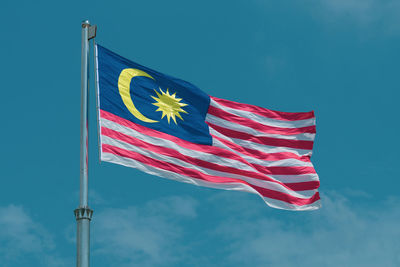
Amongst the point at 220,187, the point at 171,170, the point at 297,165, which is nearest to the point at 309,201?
the point at 297,165

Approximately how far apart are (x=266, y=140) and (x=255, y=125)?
0.63 meters

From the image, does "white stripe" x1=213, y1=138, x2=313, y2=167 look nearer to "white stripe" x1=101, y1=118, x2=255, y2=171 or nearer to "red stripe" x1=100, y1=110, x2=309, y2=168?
"red stripe" x1=100, y1=110, x2=309, y2=168

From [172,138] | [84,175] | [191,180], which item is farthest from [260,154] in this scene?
[84,175]

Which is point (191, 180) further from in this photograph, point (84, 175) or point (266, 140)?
point (84, 175)

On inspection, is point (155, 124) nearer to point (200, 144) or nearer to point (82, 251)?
point (200, 144)

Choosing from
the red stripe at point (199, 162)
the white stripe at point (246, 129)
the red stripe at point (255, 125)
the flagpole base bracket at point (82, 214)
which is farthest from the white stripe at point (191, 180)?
the red stripe at point (255, 125)

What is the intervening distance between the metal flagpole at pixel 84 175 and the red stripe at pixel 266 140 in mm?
6206

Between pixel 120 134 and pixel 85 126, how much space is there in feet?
7.25

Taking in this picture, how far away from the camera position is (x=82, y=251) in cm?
1500

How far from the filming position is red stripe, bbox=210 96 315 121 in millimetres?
23828

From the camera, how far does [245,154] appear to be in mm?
23125

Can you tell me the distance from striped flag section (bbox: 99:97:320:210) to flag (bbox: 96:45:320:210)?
28 millimetres

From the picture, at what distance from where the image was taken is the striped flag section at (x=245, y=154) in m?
19.7

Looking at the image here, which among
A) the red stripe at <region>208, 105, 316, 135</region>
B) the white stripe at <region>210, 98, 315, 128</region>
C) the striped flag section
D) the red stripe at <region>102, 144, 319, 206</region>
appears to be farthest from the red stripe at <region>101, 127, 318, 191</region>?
the white stripe at <region>210, 98, 315, 128</region>
